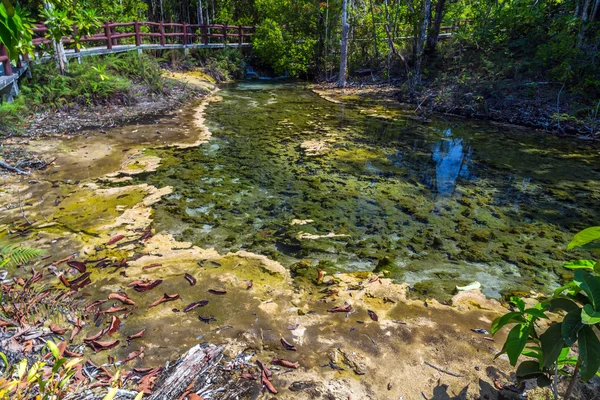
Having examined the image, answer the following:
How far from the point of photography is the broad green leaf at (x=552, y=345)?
1.56 m

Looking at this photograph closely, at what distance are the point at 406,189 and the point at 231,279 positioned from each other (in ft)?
11.0

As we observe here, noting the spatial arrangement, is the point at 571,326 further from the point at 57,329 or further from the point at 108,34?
the point at 108,34

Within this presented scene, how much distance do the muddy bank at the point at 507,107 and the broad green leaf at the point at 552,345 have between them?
360 inches

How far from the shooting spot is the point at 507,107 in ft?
34.9

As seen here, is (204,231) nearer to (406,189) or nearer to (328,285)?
(328,285)

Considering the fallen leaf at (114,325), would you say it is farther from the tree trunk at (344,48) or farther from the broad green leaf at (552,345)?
the tree trunk at (344,48)

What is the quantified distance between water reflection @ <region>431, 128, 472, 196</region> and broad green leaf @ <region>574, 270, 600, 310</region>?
4247 millimetres

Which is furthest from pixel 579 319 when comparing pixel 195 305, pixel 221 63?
pixel 221 63

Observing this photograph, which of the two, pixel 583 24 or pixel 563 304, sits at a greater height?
pixel 583 24

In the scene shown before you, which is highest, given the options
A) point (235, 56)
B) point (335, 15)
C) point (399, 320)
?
point (335, 15)

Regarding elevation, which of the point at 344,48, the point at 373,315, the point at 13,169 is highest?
the point at 344,48

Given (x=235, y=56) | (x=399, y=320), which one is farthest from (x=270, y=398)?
(x=235, y=56)

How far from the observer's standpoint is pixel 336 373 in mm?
2436

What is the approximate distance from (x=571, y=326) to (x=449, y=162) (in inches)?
240
